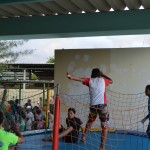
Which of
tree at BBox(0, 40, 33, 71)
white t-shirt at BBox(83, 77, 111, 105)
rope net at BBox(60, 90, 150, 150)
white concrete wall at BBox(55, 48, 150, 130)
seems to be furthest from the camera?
tree at BBox(0, 40, 33, 71)

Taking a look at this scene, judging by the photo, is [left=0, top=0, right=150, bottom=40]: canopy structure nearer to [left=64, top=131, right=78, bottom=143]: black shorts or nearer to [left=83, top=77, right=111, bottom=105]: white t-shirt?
[left=83, top=77, right=111, bottom=105]: white t-shirt

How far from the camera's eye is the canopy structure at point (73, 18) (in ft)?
23.9

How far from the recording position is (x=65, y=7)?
7570mm

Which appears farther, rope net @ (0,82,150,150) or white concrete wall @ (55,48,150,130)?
white concrete wall @ (55,48,150,130)

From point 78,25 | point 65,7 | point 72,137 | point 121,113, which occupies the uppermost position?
point 65,7

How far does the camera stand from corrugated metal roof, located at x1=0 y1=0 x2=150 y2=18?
7.15 meters

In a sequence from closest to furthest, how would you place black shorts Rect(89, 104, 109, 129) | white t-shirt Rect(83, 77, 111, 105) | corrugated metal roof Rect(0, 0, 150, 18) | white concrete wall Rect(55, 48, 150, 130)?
black shorts Rect(89, 104, 109, 129), white t-shirt Rect(83, 77, 111, 105), corrugated metal roof Rect(0, 0, 150, 18), white concrete wall Rect(55, 48, 150, 130)

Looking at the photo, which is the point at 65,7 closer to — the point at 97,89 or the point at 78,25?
the point at 78,25

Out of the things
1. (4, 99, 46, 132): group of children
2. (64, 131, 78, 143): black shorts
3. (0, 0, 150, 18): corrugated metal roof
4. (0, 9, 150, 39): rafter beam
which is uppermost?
(0, 0, 150, 18): corrugated metal roof

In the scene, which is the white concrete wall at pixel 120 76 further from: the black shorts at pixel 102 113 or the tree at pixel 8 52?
the tree at pixel 8 52

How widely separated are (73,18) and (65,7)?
42cm

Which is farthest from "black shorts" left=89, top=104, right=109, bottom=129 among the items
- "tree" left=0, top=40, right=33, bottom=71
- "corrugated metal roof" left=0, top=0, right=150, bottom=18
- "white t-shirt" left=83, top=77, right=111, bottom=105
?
"tree" left=0, top=40, right=33, bottom=71

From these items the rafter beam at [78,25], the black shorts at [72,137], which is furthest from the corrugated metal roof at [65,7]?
the black shorts at [72,137]

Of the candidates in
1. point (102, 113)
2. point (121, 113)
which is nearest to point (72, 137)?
point (102, 113)
